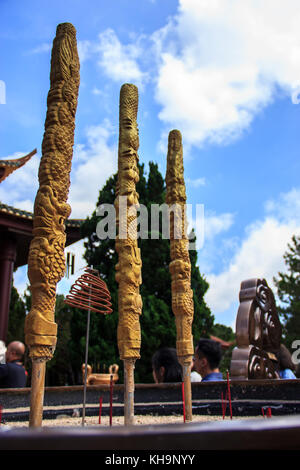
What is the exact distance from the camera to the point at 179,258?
483 centimetres

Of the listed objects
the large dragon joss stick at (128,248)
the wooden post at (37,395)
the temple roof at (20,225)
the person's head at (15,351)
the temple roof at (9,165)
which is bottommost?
the wooden post at (37,395)

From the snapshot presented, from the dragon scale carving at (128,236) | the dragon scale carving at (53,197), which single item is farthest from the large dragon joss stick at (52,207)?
the dragon scale carving at (128,236)

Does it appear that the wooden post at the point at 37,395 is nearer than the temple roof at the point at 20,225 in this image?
Yes

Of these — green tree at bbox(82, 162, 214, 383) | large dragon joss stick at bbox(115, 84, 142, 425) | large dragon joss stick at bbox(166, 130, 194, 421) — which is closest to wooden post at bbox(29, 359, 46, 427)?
large dragon joss stick at bbox(115, 84, 142, 425)

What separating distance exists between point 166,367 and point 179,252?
2.26 m

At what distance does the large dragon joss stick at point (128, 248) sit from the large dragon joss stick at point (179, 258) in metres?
0.76

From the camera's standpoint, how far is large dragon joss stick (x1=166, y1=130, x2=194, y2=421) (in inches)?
177

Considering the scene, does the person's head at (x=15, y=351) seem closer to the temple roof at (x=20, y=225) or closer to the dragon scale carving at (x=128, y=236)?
the dragon scale carving at (x=128, y=236)

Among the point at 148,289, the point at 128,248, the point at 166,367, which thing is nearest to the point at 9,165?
the point at 148,289

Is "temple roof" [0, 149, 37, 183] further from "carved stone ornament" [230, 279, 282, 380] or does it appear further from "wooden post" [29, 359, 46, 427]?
"wooden post" [29, 359, 46, 427]

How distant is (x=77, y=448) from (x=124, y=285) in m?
3.38

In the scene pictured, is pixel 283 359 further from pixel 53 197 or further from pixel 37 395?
pixel 53 197

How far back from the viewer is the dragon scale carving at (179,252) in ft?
15.0
